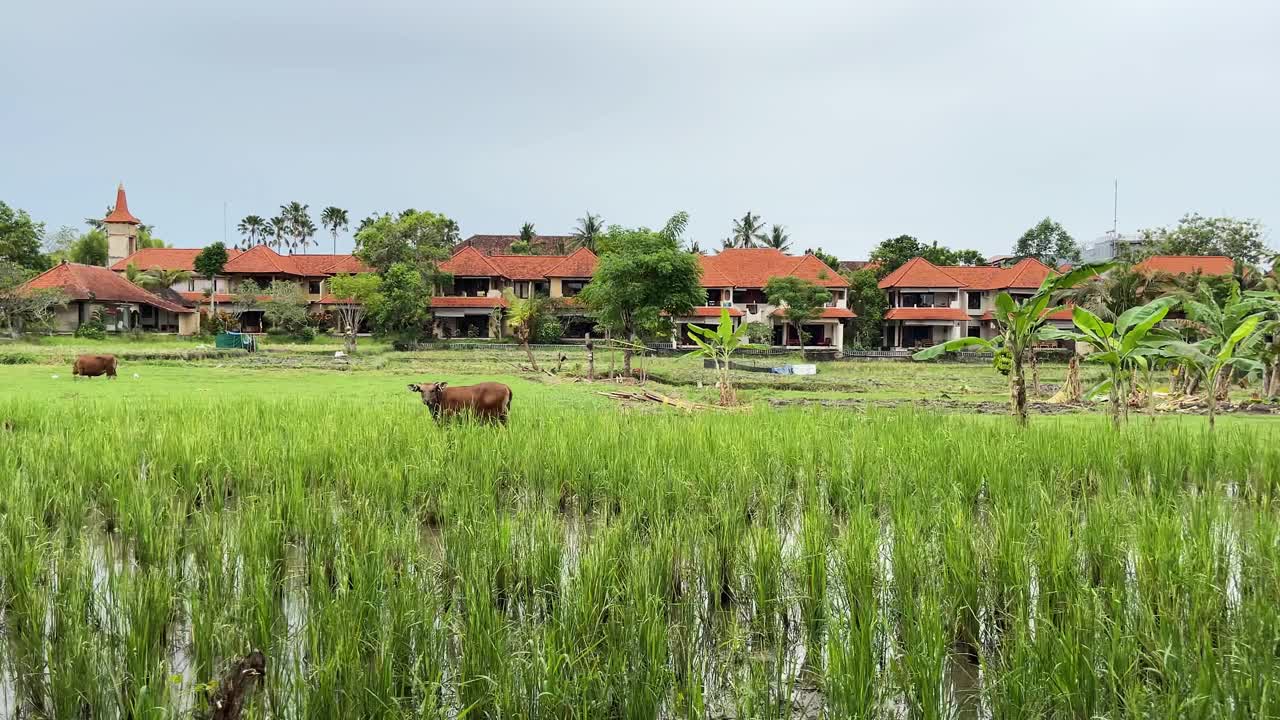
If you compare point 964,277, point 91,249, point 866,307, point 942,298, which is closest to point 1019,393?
point 866,307

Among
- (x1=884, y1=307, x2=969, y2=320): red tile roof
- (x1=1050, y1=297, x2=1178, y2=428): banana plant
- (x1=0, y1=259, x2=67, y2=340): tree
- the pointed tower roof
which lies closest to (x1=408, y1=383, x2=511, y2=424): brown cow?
(x1=1050, y1=297, x2=1178, y2=428): banana plant

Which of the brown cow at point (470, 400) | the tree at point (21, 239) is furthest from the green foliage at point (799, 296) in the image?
the tree at point (21, 239)

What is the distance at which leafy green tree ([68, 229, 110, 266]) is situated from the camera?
178ft

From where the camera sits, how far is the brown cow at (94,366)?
16.6m

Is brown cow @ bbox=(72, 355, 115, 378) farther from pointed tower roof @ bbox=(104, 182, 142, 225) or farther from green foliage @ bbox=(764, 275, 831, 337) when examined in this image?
pointed tower roof @ bbox=(104, 182, 142, 225)

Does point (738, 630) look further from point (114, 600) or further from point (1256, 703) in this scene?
point (114, 600)

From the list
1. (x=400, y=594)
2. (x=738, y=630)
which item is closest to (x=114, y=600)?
(x=400, y=594)

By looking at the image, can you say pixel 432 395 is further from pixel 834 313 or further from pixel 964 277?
pixel 964 277

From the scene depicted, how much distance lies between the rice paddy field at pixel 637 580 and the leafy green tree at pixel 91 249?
58.7 metres

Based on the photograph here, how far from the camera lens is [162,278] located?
142ft

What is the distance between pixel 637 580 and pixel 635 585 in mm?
36

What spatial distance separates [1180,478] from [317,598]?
5930mm

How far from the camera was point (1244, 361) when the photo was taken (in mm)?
8484

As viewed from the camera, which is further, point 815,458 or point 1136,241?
point 1136,241
